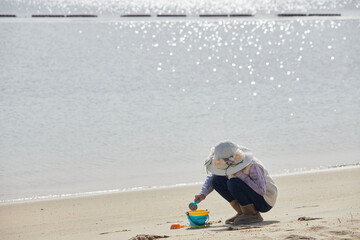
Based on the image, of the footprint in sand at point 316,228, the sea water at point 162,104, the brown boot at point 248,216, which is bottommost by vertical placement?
the footprint in sand at point 316,228

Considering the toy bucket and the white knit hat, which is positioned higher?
the white knit hat

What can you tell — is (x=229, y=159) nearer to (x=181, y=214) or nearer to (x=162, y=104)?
(x=181, y=214)

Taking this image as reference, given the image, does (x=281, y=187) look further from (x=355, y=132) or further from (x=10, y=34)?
(x=10, y=34)

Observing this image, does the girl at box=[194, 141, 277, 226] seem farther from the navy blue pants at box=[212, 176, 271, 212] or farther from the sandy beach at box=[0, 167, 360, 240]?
the sandy beach at box=[0, 167, 360, 240]

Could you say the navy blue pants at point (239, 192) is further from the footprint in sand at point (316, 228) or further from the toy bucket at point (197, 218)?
the footprint in sand at point (316, 228)

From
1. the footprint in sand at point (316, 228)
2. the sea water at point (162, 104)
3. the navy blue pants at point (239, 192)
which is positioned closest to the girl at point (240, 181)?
the navy blue pants at point (239, 192)

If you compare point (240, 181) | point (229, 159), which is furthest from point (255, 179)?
point (229, 159)

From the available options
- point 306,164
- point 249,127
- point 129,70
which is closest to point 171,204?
point 306,164

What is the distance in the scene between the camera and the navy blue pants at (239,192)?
5789mm

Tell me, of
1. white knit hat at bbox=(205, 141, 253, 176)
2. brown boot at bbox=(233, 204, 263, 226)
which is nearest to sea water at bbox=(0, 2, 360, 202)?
brown boot at bbox=(233, 204, 263, 226)

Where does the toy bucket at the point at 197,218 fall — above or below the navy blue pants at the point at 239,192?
below

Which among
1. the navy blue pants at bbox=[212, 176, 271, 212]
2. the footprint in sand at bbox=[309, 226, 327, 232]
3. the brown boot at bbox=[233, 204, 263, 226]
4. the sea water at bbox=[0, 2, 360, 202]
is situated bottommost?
the footprint in sand at bbox=[309, 226, 327, 232]

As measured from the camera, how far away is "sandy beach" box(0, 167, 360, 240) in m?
5.26

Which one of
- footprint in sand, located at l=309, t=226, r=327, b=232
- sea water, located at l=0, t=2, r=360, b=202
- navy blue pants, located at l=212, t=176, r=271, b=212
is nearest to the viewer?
footprint in sand, located at l=309, t=226, r=327, b=232
